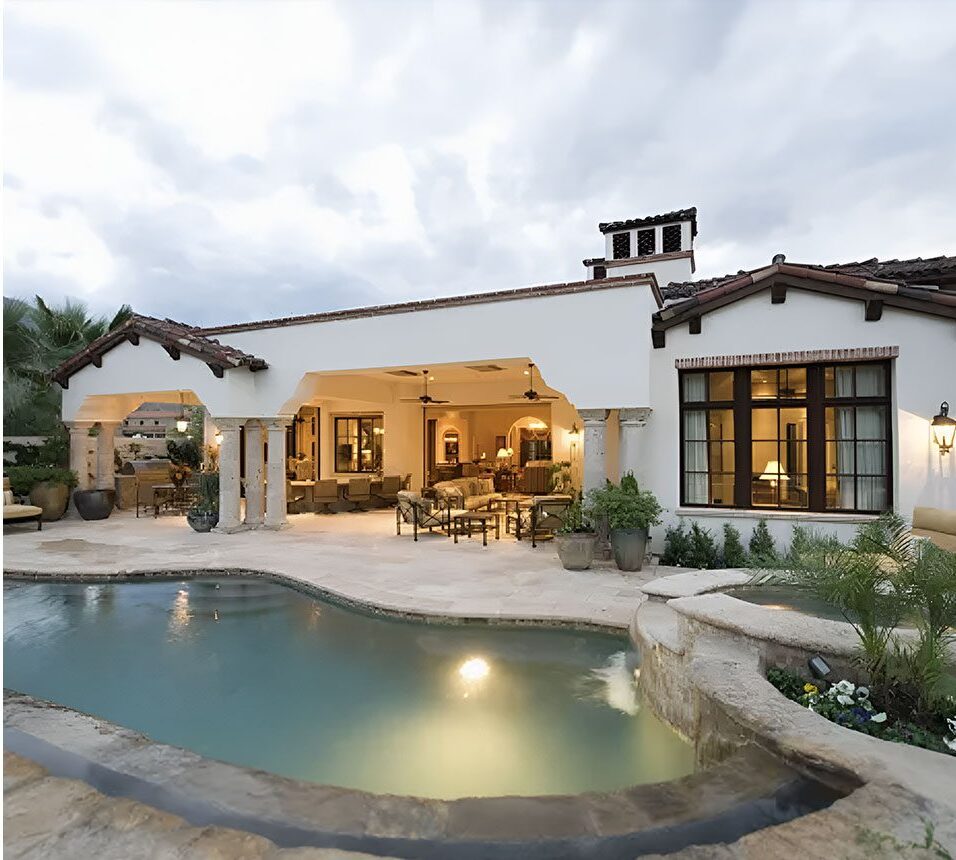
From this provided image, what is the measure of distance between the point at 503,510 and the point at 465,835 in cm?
1304

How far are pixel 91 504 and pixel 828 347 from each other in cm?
1592

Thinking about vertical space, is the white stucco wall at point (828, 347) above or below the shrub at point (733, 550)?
above

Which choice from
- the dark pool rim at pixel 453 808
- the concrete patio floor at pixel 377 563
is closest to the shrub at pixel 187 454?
Answer: the concrete patio floor at pixel 377 563

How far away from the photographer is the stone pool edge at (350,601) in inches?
250

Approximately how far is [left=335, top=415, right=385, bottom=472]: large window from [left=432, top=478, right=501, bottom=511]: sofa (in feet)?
13.3

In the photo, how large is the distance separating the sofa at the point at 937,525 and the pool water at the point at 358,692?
433cm

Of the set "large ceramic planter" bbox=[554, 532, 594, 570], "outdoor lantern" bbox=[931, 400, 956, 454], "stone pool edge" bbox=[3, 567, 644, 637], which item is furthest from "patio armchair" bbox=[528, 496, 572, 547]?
"outdoor lantern" bbox=[931, 400, 956, 454]

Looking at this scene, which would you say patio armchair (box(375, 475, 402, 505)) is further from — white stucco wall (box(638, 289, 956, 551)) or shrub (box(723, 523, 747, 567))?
shrub (box(723, 523, 747, 567))

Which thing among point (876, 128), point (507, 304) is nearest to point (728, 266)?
point (876, 128)

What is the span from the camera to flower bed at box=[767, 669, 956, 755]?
10.7 ft

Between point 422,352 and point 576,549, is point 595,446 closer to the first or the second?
point 576,549

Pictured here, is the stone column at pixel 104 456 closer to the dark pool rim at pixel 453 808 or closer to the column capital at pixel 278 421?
the column capital at pixel 278 421

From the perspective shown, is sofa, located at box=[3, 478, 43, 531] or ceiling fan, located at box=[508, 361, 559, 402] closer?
sofa, located at box=[3, 478, 43, 531]

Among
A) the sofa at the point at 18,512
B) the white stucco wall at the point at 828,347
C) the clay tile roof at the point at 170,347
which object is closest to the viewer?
the white stucco wall at the point at 828,347
